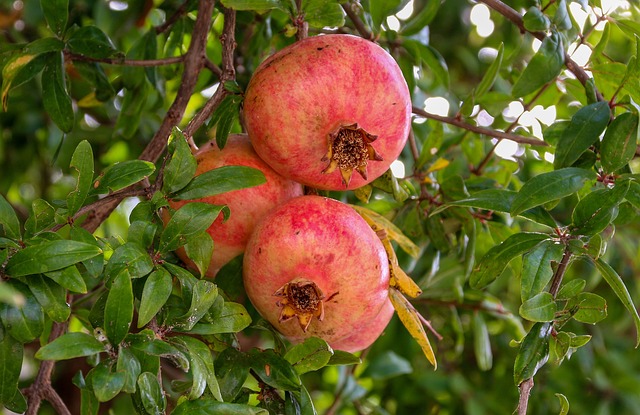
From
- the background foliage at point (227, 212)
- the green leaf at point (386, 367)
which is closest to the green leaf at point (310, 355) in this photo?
the background foliage at point (227, 212)

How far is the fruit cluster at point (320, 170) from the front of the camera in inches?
44.1

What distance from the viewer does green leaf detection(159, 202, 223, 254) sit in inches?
41.2

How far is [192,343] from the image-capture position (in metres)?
1.01

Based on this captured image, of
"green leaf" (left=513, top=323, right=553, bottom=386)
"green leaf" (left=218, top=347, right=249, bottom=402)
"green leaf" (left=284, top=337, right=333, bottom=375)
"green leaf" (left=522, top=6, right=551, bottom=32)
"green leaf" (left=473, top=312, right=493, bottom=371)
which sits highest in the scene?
"green leaf" (left=522, top=6, right=551, bottom=32)

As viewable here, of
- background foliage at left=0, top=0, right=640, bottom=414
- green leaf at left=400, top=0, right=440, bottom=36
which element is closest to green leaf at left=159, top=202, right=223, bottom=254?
background foliage at left=0, top=0, right=640, bottom=414

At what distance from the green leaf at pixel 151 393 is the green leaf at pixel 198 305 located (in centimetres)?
8

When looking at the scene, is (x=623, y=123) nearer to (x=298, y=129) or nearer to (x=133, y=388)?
(x=298, y=129)

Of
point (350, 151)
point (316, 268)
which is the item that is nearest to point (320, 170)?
point (350, 151)

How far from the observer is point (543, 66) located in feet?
4.25

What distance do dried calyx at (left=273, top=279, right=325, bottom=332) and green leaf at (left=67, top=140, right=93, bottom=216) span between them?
30 cm

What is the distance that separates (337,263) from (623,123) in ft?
1.55

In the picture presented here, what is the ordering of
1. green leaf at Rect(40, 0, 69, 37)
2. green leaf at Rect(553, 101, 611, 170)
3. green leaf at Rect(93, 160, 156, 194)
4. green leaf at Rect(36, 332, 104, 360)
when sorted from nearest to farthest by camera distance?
green leaf at Rect(36, 332, 104, 360)
green leaf at Rect(93, 160, 156, 194)
green leaf at Rect(553, 101, 611, 170)
green leaf at Rect(40, 0, 69, 37)

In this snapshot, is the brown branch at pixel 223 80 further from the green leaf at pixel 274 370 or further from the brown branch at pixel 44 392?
the brown branch at pixel 44 392

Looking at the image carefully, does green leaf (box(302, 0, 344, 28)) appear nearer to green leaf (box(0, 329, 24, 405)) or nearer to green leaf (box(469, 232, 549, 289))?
green leaf (box(469, 232, 549, 289))
